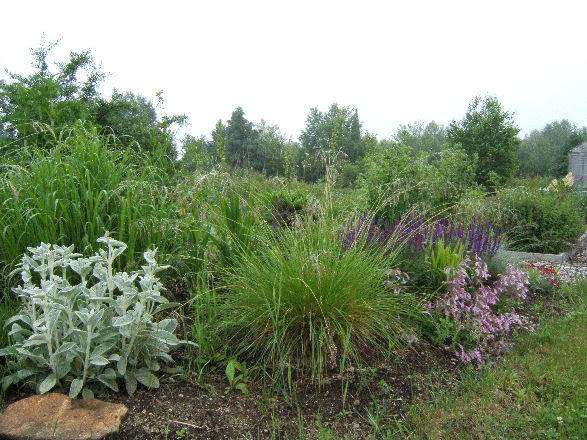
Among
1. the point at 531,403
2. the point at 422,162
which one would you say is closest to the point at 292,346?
the point at 531,403

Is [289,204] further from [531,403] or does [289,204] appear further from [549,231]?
[549,231]

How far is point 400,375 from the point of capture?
10.5ft

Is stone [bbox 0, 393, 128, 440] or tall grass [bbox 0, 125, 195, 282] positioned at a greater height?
tall grass [bbox 0, 125, 195, 282]

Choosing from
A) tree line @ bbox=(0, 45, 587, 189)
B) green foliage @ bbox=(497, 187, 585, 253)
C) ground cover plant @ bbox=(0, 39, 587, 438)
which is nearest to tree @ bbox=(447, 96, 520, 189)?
tree line @ bbox=(0, 45, 587, 189)

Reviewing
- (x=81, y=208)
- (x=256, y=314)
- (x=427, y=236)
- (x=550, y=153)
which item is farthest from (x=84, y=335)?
(x=550, y=153)

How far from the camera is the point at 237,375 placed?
307 centimetres

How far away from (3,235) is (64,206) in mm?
399

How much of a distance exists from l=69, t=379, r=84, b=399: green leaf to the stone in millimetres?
31

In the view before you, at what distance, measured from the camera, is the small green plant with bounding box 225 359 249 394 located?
9.67 ft

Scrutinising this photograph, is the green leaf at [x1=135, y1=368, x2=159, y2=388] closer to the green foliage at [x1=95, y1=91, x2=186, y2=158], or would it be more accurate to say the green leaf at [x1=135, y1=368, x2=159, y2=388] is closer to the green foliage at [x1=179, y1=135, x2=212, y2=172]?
the green foliage at [x1=179, y1=135, x2=212, y2=172]

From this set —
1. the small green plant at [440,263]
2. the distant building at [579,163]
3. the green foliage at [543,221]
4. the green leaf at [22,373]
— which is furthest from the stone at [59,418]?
the distant building at [579,163]

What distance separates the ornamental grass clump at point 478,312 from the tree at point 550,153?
28.2 m

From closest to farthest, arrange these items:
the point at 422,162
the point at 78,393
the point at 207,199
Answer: the point at 78,393 → the point at 207,199 → the point at 422,162

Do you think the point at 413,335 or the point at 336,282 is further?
the point at 413,335
